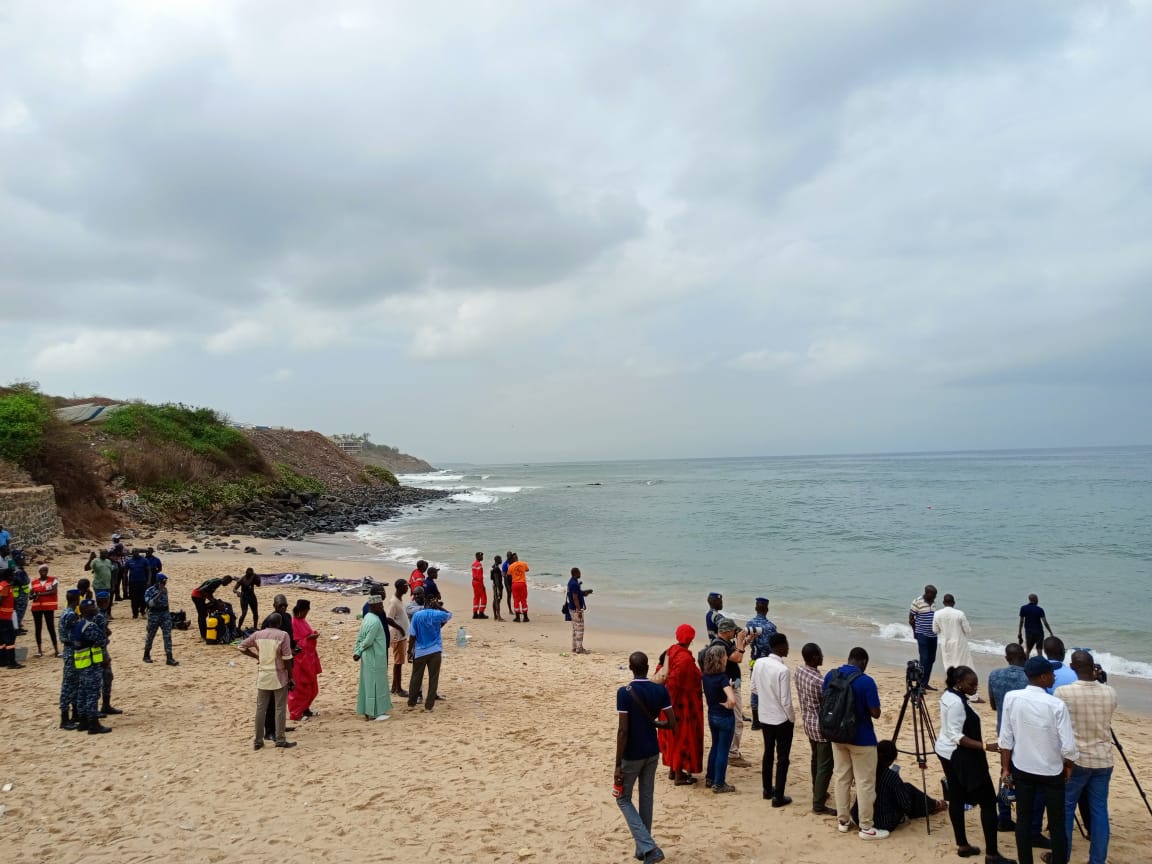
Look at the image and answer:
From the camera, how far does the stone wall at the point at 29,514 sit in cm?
1975

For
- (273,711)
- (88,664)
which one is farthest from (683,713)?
(88,664)

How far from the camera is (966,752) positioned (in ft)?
16.9

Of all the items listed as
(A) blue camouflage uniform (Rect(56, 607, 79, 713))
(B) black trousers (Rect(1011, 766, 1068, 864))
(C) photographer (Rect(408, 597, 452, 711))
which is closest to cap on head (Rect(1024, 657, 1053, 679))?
(B) black trousers (Rect(1011, 766, 1068, 864))

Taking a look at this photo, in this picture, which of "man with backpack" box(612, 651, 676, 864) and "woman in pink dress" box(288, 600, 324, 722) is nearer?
"man with backpack" box(612, 651, 676, 864)

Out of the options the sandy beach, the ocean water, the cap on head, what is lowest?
the ocean water

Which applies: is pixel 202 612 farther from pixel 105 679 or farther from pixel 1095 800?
pixel 1095 800

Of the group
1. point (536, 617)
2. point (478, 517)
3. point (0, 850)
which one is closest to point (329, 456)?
point (478, 517)

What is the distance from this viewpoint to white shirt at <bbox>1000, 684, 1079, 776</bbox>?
478 centimetres

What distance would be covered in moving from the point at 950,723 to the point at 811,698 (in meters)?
1.20

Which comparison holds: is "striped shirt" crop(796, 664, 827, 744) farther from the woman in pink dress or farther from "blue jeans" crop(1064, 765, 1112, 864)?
the woman in pink dress

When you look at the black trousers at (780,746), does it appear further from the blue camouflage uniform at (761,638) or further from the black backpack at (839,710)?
the blue camouflage uniform at (761,638)

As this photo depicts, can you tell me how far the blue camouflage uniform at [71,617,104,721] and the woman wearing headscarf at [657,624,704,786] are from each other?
680 cm

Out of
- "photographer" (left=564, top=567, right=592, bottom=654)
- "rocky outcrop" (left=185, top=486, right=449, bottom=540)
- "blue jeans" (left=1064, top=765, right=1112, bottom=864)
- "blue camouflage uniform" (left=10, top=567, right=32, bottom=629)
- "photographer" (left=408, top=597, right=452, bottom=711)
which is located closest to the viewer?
"blue jeans" (left=1064, top=765, right=1112, bottom=864)

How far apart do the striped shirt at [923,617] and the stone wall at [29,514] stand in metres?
22.8
